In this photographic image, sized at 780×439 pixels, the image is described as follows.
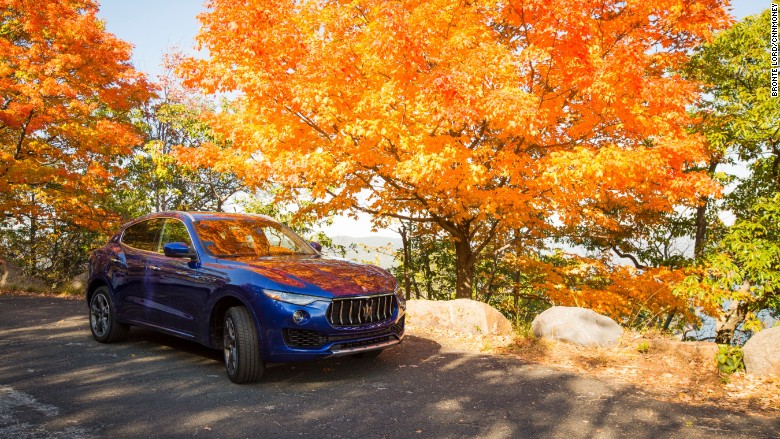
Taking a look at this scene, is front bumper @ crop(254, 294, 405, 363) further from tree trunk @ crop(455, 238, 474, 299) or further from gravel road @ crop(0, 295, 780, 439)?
tree trunk @ crop(455, 238, 474, 299)

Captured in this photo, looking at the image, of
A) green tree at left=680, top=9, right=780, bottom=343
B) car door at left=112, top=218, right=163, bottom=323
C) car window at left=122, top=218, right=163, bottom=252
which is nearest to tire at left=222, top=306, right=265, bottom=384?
car door at left=112, top=218, right=163, bottom=323

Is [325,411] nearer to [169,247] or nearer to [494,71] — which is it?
[169,247]

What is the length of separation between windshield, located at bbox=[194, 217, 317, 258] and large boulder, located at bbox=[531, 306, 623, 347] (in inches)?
133

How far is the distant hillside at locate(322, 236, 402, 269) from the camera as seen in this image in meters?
18.6

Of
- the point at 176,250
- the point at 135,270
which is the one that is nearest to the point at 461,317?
the point at 176,250

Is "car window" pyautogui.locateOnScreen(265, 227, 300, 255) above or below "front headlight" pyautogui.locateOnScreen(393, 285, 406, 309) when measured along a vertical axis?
above

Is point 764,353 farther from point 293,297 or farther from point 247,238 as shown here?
point 247,238

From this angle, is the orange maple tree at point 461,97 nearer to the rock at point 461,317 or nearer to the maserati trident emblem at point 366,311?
the rock at point 461,317

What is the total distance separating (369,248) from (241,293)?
13.5 metres

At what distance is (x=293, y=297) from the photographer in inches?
198

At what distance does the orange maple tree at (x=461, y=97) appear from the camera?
8.97 metres

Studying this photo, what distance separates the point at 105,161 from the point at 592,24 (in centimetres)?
1302

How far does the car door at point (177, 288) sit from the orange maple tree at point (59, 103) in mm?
8004

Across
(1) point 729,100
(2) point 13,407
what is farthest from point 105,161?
(1) point 729,100
